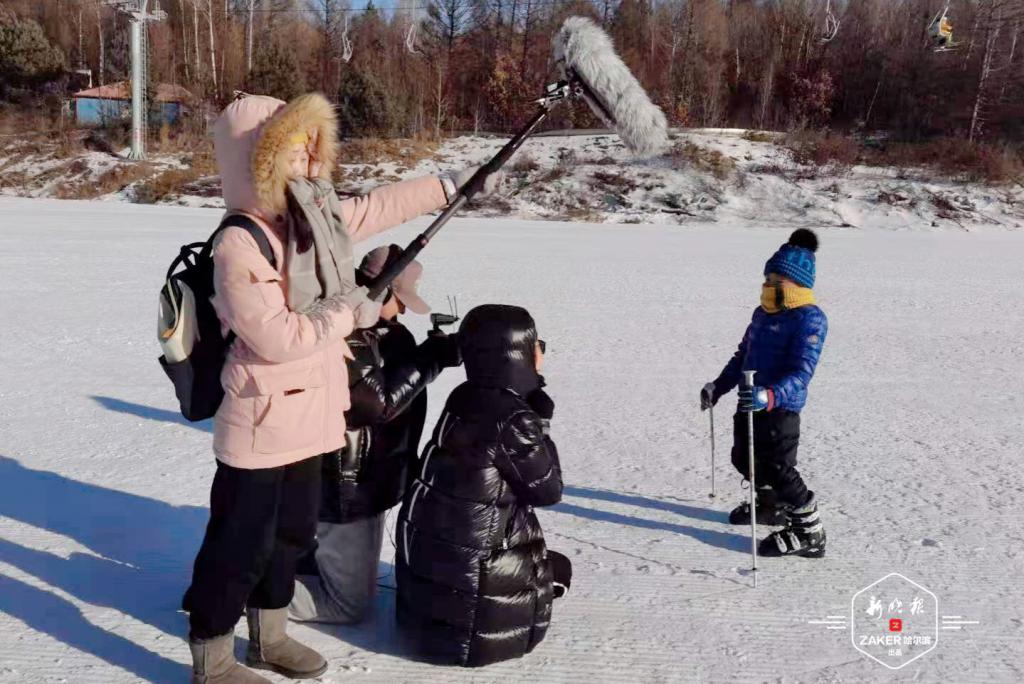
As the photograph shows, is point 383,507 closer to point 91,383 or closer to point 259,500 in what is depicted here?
point 259,500

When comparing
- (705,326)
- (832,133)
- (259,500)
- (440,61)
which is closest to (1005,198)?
(832,133)

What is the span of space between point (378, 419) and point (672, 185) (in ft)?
74.0

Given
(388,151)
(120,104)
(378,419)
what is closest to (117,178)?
(388,151)

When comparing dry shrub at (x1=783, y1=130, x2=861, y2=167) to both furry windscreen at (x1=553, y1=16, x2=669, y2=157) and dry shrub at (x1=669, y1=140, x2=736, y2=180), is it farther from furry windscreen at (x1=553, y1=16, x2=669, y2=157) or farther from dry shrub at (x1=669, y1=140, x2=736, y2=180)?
furry windscreen at (x1=553, y1=16, x2=669, y2=157)

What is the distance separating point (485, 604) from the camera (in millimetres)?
2668

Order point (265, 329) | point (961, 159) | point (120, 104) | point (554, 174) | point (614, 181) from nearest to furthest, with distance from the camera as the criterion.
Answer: point (265, 329) < point (614, 181) < point (554, 174) < point (961, 159) < point (120, 104)

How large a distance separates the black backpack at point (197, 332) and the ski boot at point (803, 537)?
2418 millimetres

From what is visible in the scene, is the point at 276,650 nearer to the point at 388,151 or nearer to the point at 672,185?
the point at 672,185

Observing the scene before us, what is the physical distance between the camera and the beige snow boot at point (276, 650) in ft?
8.67

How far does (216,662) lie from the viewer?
247cm

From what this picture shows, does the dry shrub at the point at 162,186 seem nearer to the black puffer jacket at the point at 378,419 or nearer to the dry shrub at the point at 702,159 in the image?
the dry shrub at the point at 702,159

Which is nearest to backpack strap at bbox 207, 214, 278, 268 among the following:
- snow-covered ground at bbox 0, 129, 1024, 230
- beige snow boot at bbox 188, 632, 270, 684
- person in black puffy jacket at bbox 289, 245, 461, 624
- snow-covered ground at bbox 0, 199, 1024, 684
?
person in black puffy jacket at bbox 289, 245, 461, 624

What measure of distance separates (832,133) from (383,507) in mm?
30563

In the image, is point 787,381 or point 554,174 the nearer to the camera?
point 787,381
